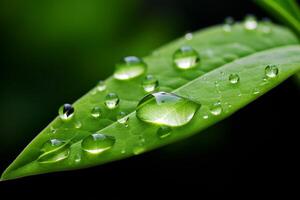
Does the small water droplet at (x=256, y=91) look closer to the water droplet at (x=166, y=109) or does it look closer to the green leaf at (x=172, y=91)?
the green leaf at (x=172, y=91)

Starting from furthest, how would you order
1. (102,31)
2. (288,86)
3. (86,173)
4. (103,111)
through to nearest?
1. (102,31)
2. (288,86)
3. (86,173)
4. (103,111)

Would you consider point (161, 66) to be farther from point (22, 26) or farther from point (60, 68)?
point (22, 26)

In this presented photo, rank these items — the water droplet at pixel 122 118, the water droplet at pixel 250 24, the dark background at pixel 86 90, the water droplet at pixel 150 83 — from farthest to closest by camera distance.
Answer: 1. the dark background at pixel 86 90
2. the water droplet at pixel 250 24
3. the water droplet at pixel 150 83
4. the water droplet at pixel 122 118

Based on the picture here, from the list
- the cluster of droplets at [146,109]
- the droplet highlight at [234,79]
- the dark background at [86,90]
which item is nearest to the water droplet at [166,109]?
the cluster of droplets at [146,109]

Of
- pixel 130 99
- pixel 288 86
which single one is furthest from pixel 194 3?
pixel 130 99

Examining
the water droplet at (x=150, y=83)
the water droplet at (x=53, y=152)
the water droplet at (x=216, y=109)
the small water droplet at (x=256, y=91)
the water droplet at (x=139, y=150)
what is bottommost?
the water droplet at (x=139, y=150)

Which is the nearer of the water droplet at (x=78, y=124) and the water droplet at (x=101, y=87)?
the water droplet at (x=78, y=124)

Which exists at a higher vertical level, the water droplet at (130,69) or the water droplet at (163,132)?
the water droplet at (130,69)
